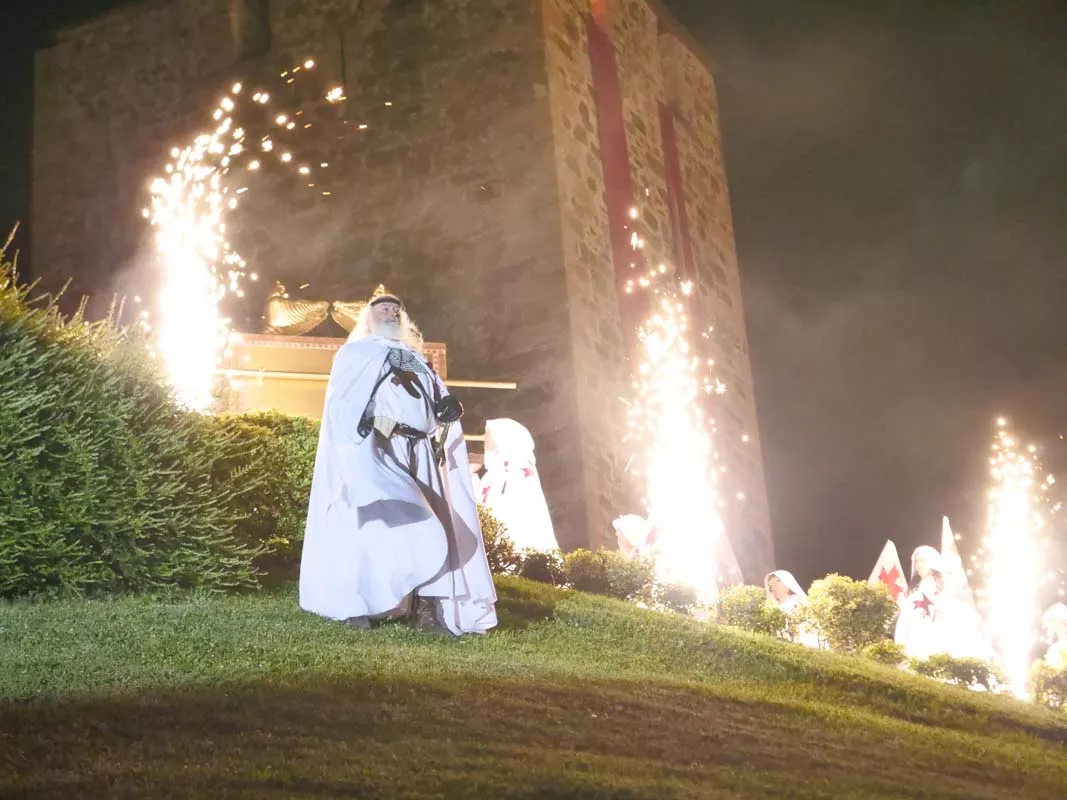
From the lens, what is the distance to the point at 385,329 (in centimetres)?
912

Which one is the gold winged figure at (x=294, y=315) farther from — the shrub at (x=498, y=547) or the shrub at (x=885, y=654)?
the shrub at (x=885, y=654)

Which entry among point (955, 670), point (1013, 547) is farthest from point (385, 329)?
point (1013, 547)

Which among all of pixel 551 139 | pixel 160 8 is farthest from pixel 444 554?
pixel 160 8

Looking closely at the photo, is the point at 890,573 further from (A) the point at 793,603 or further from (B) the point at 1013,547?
(B) the point at 1013,547

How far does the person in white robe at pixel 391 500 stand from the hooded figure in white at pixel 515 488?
428 centimetres

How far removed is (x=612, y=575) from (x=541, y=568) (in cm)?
75

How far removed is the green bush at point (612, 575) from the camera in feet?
40.9

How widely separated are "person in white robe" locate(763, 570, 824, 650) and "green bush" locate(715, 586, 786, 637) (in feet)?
1.39

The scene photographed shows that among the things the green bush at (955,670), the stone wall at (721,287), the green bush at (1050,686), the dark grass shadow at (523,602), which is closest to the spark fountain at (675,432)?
the stone wall at (721,287)

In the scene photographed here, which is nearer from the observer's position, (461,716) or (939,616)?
(461,716)

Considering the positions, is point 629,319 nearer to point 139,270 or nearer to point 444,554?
point 139,270

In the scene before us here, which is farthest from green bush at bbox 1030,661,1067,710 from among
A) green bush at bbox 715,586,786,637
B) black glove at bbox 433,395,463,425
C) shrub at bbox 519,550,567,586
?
black glove at bbox 433,395,463,425

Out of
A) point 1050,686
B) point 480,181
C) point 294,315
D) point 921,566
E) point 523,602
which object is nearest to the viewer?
point 523,602

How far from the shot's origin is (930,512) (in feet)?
90.5
